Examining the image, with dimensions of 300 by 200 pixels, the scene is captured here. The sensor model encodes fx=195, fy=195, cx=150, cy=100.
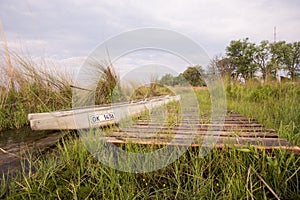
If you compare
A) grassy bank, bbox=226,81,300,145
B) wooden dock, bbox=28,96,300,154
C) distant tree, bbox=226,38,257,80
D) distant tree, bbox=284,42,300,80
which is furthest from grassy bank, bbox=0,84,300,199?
distant tree, bbox=226,38,257,80

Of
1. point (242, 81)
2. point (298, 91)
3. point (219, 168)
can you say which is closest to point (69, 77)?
point (219, 168)

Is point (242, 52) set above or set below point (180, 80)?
above

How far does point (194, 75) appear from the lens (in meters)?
1.74

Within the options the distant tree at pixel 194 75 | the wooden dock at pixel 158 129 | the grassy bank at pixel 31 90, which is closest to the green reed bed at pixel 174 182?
the wooden dock at pixel 158 129

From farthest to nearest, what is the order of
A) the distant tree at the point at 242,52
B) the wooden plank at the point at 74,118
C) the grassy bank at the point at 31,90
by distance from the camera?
the distant tree at the point at 242,52
the grassy bank at the point at 31,90
the wooden plank at the point at 74,118

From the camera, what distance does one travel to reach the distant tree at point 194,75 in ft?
5.44

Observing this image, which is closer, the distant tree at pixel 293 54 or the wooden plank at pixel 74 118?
the wooden plank at pixel 74 118

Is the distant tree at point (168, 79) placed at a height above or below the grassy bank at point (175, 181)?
above

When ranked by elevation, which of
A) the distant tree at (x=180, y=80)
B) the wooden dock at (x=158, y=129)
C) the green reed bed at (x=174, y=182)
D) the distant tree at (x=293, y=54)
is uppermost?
the distant tree at (x=293, y=54)

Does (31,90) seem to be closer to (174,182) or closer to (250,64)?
(174,182)

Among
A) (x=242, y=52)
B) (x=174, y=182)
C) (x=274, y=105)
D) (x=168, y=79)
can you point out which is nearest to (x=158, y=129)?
(x=168, y=79)

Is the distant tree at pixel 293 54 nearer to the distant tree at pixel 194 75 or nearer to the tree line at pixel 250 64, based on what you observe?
the tree line at pixel 250 64

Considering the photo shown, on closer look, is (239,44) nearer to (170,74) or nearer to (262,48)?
(262,48)

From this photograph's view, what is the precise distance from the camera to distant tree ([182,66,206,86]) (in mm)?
1658
